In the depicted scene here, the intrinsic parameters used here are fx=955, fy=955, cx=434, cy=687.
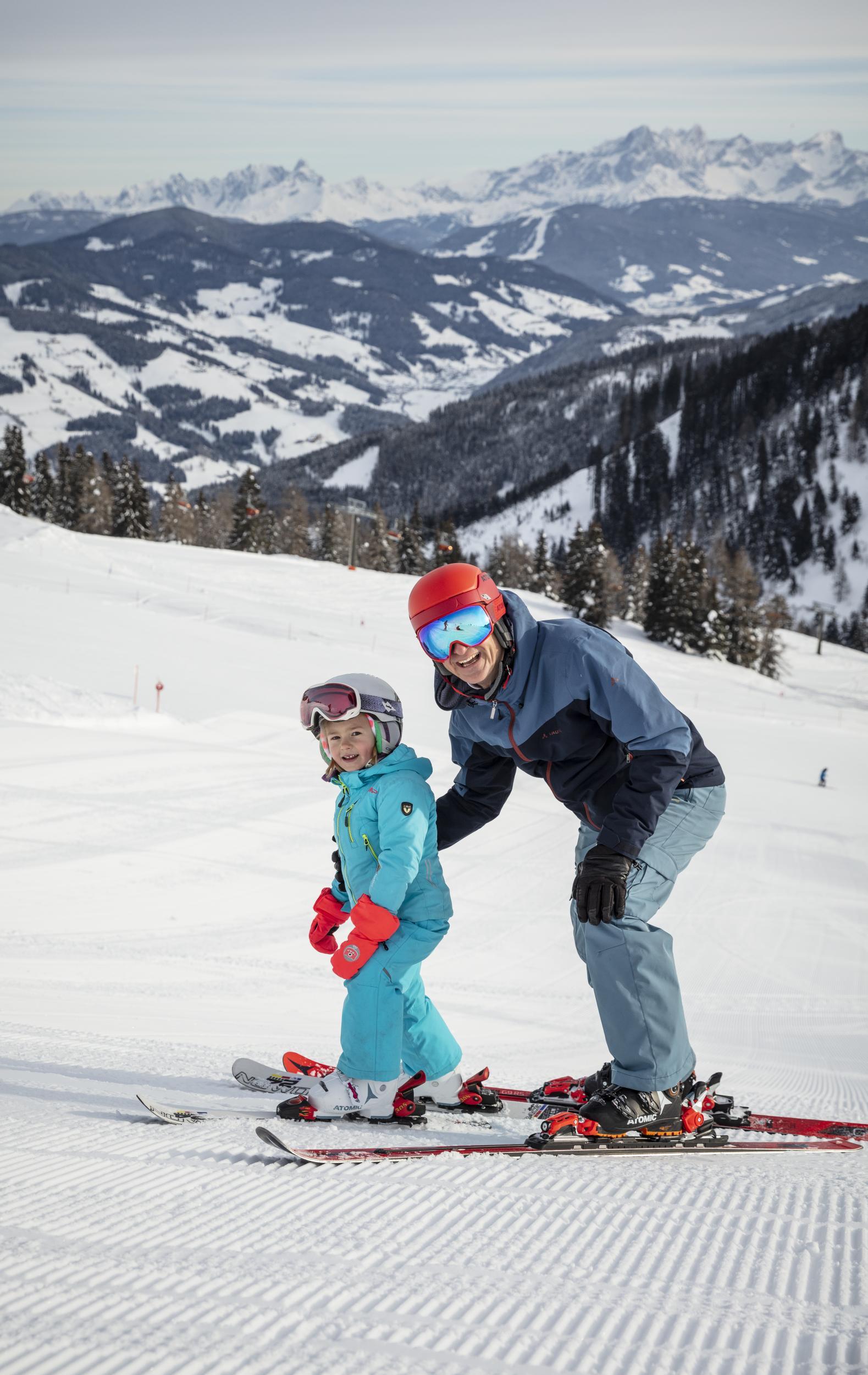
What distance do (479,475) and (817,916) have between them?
556 feet

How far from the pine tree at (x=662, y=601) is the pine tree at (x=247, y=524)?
25910mm

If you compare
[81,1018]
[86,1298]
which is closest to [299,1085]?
[81,1018]

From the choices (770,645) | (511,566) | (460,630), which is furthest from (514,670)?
(511,566)

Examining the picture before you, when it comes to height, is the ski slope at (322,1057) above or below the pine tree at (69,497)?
below

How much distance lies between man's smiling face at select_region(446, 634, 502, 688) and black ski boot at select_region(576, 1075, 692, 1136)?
5.31 ft

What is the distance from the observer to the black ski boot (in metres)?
→ 3.53

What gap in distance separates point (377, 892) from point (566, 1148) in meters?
1.16

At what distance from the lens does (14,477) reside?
6325cm

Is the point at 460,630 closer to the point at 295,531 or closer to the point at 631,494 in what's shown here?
the point at 295,531

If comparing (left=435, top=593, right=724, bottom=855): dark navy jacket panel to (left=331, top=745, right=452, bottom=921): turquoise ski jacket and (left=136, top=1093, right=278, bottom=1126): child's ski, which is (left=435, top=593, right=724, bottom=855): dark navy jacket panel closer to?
(left=331, top=745, right=452, bottom=921): turquoise ski jacket

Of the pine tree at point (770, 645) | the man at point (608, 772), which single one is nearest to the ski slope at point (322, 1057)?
the man at point (608, 772)

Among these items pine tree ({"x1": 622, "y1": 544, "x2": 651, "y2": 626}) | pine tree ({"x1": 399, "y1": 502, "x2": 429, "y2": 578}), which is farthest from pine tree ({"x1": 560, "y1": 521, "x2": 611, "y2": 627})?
pine tree ({"x1": 622, "y1": 544, "x2": 651, "y2": 626})

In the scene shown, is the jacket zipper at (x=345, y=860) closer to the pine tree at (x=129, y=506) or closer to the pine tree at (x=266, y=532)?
the pine tree at (x=266, y=532)

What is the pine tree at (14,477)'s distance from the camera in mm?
62656
